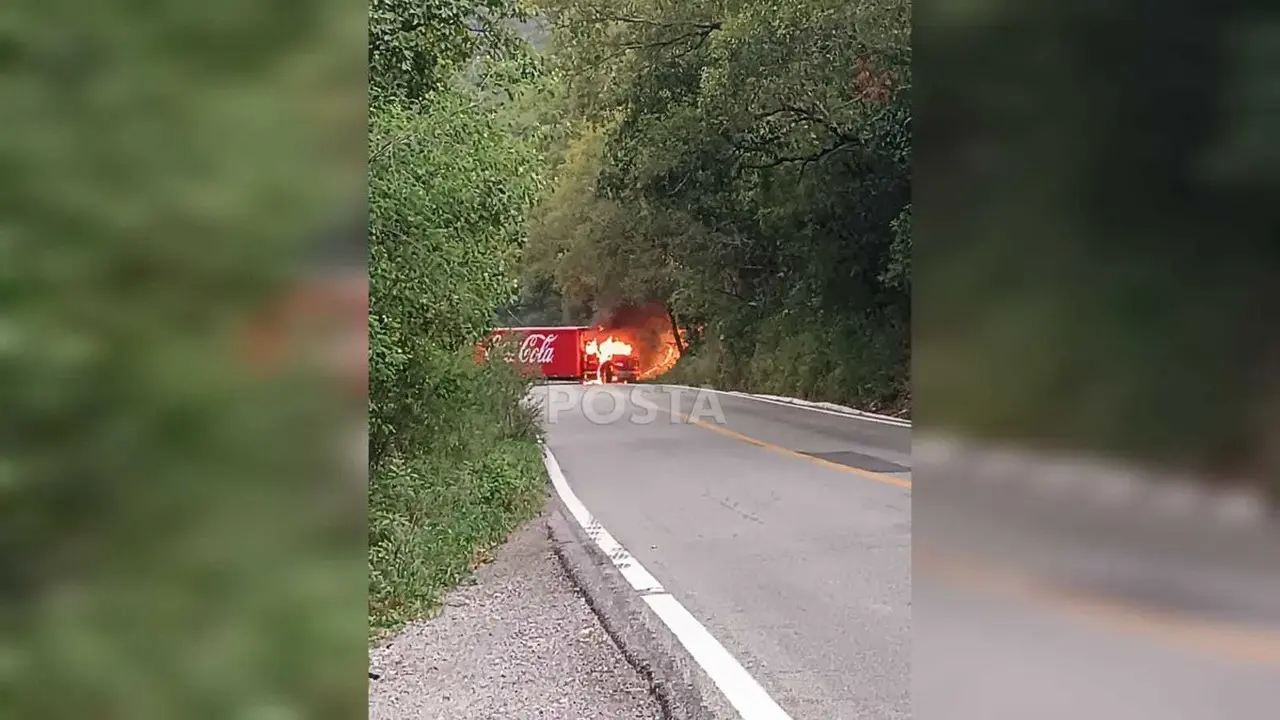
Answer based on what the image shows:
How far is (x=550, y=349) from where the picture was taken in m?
11.7

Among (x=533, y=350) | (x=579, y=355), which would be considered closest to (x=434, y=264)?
(x=533, y=350)

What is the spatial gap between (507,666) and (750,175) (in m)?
6.32

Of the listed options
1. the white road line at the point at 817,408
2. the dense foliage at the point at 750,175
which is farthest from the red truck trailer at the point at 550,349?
the white road line at the point at 817,408
